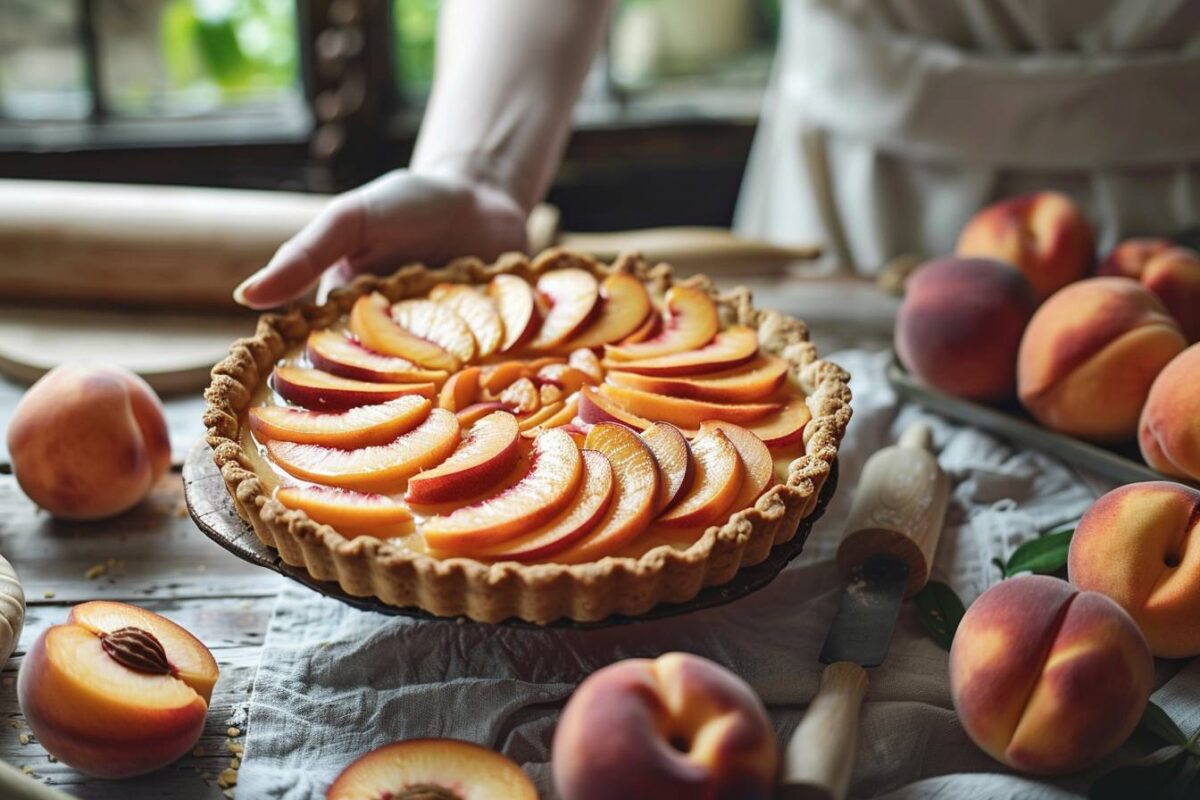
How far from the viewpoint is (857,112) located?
2791mm

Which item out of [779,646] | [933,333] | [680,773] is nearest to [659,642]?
[779,646]

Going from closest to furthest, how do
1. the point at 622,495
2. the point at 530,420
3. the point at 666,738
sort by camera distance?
the point at 666,738, the point at 622,495, the point at 530,420

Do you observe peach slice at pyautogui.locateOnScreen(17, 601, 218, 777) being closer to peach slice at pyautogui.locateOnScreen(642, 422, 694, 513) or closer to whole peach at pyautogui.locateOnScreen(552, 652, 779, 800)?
whole peach at pyautogui.locateOnScreen(552, 652, 779, 800)

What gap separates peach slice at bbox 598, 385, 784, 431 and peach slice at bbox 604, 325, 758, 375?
7 centimetres

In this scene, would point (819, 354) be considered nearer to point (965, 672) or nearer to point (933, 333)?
point (933, 333)

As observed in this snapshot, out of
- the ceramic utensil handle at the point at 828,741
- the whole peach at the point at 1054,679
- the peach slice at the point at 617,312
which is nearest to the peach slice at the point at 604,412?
the peach slice at the point at 617,312

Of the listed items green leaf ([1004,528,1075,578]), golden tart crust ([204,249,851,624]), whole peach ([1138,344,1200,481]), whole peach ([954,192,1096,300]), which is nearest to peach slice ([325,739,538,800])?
golden tart crust ([204,249,851,624])

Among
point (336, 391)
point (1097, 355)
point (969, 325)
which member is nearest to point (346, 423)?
point (336, 391)

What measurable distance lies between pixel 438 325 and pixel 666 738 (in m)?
1.02

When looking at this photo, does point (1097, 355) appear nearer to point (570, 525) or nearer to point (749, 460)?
point (749, 460)

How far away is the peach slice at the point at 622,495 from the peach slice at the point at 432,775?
0.26 m

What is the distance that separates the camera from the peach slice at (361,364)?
6.04 feet

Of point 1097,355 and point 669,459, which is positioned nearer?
point 669,459

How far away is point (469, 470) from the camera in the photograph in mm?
1568
